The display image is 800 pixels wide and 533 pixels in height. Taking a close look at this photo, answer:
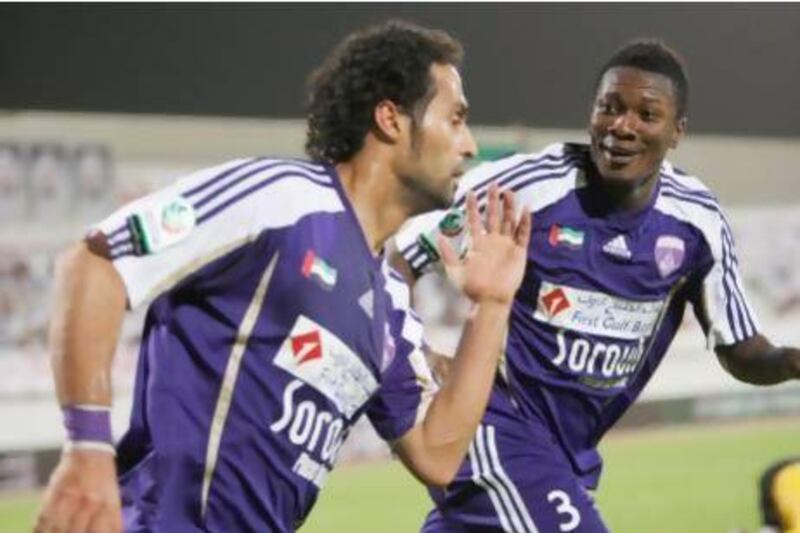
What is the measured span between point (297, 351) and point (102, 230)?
432 millimetres

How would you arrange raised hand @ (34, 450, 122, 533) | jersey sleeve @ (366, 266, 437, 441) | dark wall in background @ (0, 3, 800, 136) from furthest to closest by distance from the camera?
dark wall in background @ (0, 3, 800, 136)
jersey sleeve @ (366, 266, 437, 441)
raised hand @ (34, 450, 122, 533)

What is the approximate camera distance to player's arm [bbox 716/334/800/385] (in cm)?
398

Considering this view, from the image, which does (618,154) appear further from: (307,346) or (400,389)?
(307,346)

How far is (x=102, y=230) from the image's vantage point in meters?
2.46

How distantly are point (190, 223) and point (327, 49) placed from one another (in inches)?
209

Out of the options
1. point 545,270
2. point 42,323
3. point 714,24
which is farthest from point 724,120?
point 545,270

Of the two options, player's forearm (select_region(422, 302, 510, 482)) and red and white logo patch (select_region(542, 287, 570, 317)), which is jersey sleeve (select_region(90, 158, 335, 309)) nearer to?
player's forearm (select_region(422, 302, 510, 482))

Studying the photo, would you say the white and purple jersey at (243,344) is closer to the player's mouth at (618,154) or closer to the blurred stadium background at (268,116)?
the player's mouth at (618,154)

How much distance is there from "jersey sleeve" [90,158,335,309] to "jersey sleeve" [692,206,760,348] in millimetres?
1800

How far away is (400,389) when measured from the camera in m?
3.08

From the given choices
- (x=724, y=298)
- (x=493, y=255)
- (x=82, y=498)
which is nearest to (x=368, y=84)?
Result: (x=493, y=255)

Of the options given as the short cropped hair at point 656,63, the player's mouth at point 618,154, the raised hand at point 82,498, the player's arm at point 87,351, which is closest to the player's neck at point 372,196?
the player's arm at point 87,351

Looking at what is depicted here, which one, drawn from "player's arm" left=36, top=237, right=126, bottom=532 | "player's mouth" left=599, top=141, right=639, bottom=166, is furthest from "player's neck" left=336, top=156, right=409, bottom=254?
"player's mouth" left=599, top=141, right=639, bottom=166

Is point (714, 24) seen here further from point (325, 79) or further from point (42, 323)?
point (325, 79)
